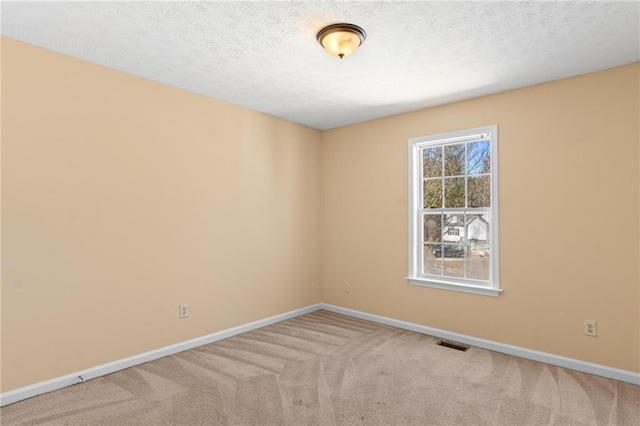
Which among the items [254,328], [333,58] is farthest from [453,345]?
[333,58]

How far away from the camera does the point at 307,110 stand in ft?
13.4

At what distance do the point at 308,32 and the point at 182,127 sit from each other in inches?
65.6

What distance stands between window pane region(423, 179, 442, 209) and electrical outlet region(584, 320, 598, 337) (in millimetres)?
1668

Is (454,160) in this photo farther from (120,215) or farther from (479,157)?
(120,215)

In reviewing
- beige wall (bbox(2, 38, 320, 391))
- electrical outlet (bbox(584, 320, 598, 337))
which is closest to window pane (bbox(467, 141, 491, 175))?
electrical outlet (bbox(584, 320, 598, 337))

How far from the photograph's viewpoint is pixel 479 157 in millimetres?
3688

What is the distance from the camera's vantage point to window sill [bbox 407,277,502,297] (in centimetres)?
348

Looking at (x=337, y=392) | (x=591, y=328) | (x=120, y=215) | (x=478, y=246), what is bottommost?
(x=337, y=392)

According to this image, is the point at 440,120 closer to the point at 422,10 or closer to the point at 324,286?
the point at 422,10

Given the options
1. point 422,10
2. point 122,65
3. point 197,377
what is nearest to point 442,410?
point 197,377

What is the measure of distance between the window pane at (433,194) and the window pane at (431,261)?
46 cm

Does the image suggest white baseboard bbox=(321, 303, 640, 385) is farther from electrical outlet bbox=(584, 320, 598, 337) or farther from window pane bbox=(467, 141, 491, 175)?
window pane bbox=(467, 141, 491, 175)

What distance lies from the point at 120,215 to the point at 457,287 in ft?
10.8

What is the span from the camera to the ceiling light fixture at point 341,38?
2277 mm
